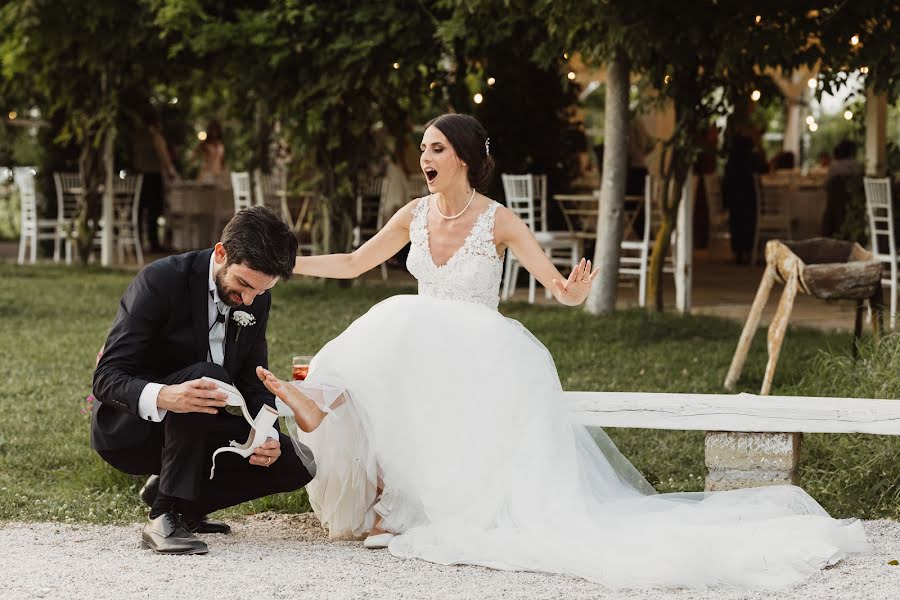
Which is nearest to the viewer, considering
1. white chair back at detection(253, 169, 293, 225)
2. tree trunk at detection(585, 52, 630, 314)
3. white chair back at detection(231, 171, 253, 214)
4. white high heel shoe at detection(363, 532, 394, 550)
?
white high heel shoe at detection(363, 532, 394, 550)

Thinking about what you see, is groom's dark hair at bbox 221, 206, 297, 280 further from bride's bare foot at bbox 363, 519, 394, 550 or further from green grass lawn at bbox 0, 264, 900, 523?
green grass lawn at bbox 0, 264, 900, 523

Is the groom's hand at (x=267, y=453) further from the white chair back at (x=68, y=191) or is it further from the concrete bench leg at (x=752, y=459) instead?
the white chair back at (x=68, y=191)

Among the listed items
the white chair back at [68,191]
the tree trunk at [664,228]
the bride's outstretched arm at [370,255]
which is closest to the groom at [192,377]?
the bride's outstretched arm at [370,255]

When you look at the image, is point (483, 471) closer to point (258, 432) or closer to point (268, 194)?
point (258, 432)

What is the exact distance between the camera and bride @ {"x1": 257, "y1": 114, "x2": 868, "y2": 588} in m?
4.40

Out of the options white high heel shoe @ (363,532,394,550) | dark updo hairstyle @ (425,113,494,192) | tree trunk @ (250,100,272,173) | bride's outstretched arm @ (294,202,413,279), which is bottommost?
white high heel shoe @ (363,532,394,550)

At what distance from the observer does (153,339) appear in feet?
14.7

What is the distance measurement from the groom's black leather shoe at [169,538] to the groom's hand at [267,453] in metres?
0.33

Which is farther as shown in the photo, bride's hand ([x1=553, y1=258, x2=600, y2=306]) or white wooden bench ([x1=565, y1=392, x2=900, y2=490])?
white wooden bench ([x1=565, y1=392, x2=900, y2=490])

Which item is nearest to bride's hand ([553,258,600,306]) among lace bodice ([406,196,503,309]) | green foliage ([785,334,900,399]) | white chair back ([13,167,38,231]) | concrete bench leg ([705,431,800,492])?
lace bodice ([406,196,503,309])

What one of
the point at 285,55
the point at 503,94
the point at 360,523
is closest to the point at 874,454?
the point at 360,523

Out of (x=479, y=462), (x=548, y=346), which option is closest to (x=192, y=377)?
(x=479, y=462)

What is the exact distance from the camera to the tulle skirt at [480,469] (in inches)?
174

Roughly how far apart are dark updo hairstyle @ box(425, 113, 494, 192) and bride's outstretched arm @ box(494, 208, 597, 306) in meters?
0.18
